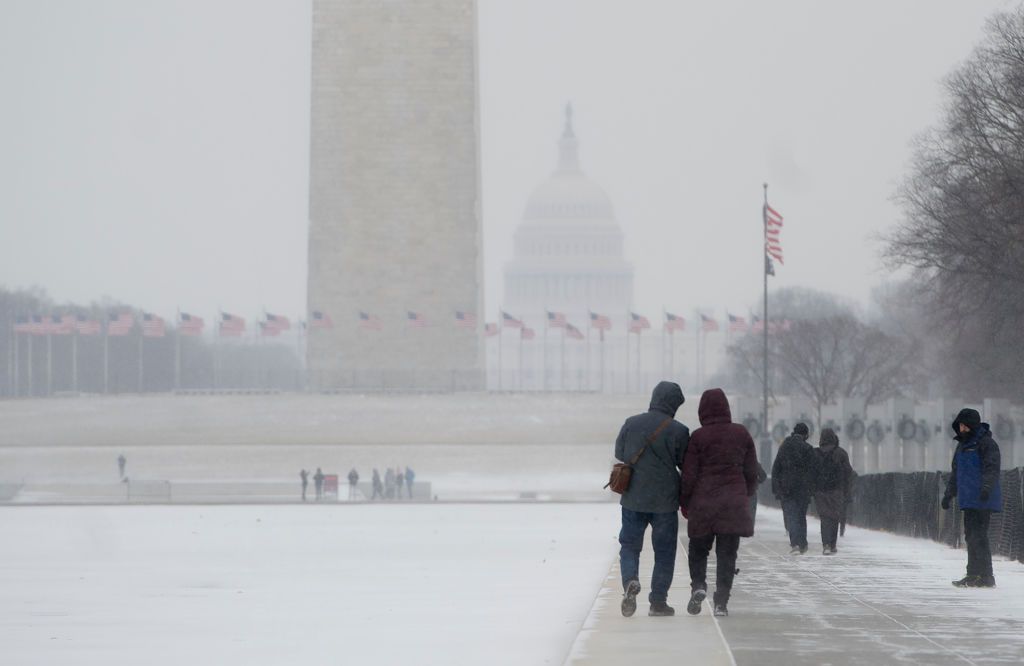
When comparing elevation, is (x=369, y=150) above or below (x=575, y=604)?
above

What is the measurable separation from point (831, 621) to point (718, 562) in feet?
3.89

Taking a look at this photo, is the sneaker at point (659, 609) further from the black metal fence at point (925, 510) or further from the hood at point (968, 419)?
the black metal fence at point (925, 510)

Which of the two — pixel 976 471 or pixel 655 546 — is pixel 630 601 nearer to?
pixel 655 546

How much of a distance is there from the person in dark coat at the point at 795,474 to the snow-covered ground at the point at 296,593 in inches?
77.6

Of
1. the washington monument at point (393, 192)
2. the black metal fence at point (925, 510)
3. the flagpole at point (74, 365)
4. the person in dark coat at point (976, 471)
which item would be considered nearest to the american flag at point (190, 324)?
the washington monument at point (393, 192)

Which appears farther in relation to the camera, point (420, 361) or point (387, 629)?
point (420, 361)

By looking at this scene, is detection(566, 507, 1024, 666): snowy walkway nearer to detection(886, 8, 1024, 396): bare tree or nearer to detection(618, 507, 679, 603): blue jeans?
detection(618, 507, 679, 603): blue jeans

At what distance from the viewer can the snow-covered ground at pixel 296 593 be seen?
41.5 feet

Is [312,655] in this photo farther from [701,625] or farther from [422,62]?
[422,62]

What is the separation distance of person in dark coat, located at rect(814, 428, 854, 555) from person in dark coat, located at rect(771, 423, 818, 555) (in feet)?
0.35

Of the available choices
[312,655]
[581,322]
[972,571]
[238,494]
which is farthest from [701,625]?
[581,322]

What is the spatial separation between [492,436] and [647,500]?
208 feet

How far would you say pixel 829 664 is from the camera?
10.9 meters

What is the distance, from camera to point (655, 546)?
46.3ft
